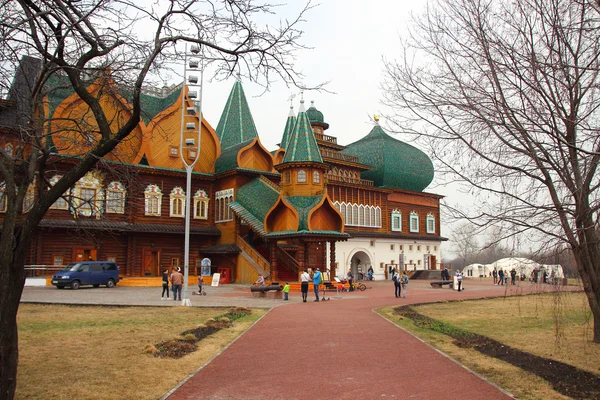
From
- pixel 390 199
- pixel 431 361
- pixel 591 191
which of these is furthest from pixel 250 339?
pixel 390 199

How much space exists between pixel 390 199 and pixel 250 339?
39859 mm

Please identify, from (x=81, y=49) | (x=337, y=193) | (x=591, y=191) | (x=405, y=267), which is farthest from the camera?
(x=405, y=267)

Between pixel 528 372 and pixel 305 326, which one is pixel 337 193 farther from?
pixel 528 372

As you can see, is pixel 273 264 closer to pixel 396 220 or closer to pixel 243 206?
pixel 243 206

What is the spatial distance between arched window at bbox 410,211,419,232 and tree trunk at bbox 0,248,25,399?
4856cm

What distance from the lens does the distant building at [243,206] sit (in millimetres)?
32312

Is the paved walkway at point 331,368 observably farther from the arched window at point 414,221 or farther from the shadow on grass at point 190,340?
the arched window at point 414,221

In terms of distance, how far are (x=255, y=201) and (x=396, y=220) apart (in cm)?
2010

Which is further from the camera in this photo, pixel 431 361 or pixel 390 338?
pixel 390 338

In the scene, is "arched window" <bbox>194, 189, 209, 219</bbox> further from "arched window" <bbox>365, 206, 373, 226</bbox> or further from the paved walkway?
the paved walkway

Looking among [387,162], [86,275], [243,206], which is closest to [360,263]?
[387,162]

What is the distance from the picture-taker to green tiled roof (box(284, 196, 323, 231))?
31486 millimetres

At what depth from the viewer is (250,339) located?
41.9 feet

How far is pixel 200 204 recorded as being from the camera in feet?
130
